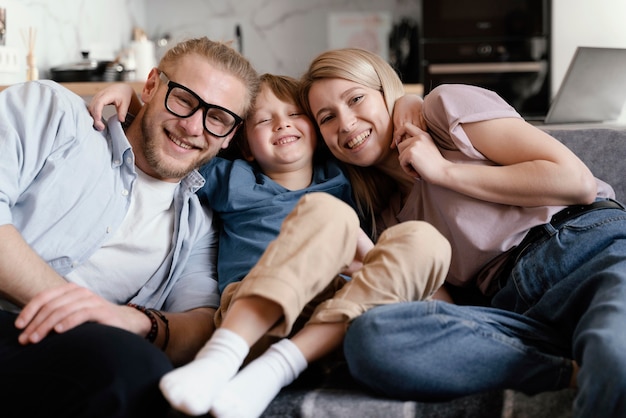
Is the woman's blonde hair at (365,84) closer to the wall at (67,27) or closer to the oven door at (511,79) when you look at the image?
the wall at (67,27)

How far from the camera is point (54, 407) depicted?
1007 mm

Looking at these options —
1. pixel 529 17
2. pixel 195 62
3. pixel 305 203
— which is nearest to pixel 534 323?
pixel 305 203

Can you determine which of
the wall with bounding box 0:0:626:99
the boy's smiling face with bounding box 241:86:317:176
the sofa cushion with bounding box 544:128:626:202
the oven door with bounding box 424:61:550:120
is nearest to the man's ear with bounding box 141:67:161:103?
the boy's smiling face with bounding box 241:86:317:176

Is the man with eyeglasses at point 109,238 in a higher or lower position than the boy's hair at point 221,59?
lower

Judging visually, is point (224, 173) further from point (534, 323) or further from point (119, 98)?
point (534, 323)

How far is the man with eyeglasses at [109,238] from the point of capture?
1.04 metres

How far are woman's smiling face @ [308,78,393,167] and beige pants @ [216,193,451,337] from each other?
411 mm

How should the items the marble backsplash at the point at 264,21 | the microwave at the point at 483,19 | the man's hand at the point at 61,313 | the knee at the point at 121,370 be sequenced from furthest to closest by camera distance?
the marble backsplash at the point at 264,21 → the microwave at the point at 483,19 → the man's hand at the point at 61,313 → the knee at the point at 121,370

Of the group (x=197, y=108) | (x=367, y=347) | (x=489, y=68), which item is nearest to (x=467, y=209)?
(x=367, y=347)

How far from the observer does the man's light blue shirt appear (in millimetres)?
1405

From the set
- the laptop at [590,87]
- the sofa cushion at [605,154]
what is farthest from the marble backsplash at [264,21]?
the sofa cushion at [605,154]

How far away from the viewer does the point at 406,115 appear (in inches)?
65.1

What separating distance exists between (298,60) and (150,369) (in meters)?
3.31

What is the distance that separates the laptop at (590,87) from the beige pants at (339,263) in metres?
1.17
